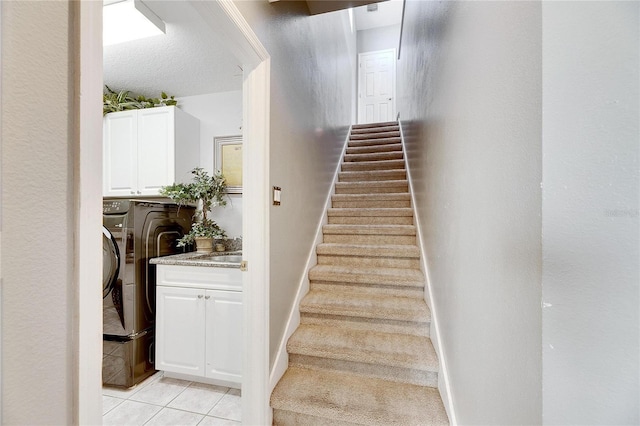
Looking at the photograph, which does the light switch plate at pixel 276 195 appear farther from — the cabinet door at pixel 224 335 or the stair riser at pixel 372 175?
the stair riser at pixel 372 175

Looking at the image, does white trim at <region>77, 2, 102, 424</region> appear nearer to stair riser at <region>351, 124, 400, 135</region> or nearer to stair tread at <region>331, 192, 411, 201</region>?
stair tread at <region>331, 192, 411, 201</region>

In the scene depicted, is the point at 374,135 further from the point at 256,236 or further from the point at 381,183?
the point at 256,236

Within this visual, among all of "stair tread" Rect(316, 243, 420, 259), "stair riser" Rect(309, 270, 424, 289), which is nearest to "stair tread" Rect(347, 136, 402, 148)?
"stair tread" Rect(316, 243, 420, 259)

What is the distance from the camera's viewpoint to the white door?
212 inches

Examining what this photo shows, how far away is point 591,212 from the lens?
486 millimetres

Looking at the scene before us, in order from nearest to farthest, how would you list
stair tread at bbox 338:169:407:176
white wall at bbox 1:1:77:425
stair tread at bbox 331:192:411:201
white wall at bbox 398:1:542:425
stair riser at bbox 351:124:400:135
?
white wall at bbox 1:1:77:425, white wall at bbox 398:1:542:425, stair tread at bbox 331:192:411:201, stair tread at bbox 338:169:407:176, stair riser at bbox 351:124:400:135

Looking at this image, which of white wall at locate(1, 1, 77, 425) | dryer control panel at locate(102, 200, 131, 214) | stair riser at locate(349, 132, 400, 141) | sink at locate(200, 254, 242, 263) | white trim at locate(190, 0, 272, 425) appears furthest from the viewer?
stair riser at locate(349, 132, 400, 141)

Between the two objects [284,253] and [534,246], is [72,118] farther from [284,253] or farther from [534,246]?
[284,253]

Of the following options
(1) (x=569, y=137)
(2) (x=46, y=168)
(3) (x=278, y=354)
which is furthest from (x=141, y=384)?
(1) (x=569, y=137)

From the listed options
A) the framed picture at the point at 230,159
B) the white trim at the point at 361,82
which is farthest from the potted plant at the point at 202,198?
the white trim at the point at 361,82

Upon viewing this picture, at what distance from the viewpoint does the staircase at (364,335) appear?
52.6 inches

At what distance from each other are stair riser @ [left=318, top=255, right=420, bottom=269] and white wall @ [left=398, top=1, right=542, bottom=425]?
2.41 ft

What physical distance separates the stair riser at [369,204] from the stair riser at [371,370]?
1.68m

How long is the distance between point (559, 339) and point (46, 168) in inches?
38.9
